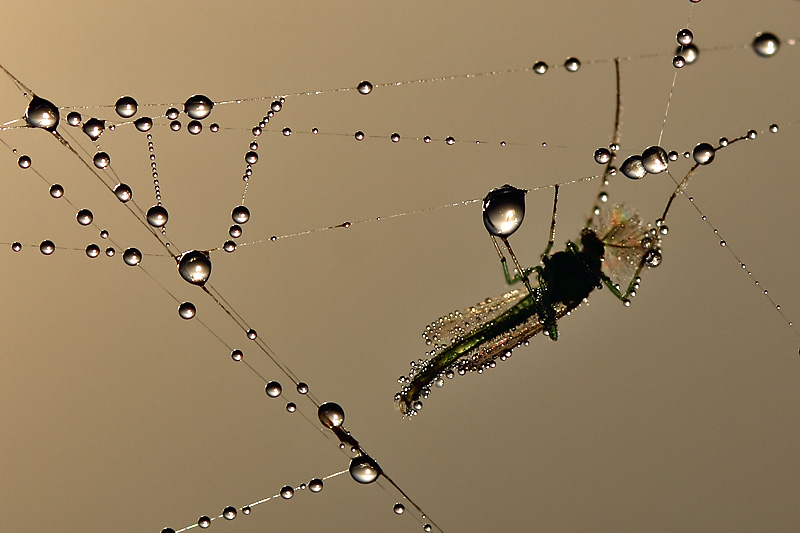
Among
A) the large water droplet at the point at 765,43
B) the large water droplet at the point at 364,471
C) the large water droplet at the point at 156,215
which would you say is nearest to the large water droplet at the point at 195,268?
the large water droplet at the point at 156,215

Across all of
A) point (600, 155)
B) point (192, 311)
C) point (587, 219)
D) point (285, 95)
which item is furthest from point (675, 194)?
point (192, 311)

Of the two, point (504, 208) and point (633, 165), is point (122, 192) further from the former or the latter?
point (633, 165)

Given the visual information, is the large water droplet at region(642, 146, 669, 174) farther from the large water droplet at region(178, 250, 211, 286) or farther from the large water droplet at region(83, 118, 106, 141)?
the large water droplet at region(83, 118, 106, 141)

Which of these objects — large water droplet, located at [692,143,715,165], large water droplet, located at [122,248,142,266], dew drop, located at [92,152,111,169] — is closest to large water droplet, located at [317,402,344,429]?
large water droplet, located at [122,248,142,266]

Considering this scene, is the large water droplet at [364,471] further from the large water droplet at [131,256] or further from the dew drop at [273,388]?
the large water droplet at [131,256]

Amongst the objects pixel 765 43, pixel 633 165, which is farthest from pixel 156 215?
pixel 765 43

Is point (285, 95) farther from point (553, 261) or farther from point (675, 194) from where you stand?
point (675, 194)
